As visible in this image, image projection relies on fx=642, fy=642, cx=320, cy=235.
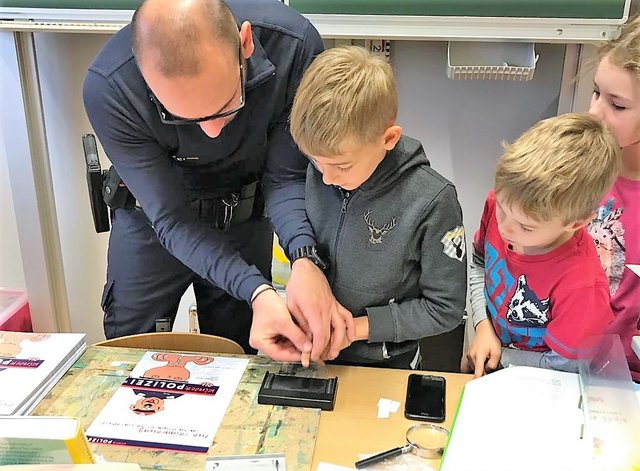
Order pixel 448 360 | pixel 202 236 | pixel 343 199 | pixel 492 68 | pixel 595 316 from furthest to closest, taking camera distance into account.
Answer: pixel 448 360 → pixel 492 68 → pixel 202 236 → pixel 343 199 → pixel 595 316

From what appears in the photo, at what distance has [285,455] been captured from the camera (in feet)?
3.10

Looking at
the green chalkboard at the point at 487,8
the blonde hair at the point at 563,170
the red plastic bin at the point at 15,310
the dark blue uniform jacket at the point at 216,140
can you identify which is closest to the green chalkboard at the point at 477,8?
the green chalkboard at the point at 487,8

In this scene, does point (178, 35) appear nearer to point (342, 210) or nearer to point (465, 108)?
point (342, 210)

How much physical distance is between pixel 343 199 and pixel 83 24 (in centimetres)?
104

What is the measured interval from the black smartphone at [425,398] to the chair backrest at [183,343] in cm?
36

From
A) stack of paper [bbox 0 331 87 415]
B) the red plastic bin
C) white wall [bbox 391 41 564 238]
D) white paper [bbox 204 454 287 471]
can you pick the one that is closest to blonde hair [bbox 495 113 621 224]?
white paper [bbox 204 454 287 471]

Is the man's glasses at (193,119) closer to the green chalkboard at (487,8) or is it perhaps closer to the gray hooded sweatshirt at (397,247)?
the gray hooded sweatshirt at (397,247)

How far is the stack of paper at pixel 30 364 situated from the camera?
104 centimetres

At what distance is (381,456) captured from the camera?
939 millimetres

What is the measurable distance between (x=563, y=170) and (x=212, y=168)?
71 cm

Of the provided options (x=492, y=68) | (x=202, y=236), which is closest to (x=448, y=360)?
(x=492, y=68)

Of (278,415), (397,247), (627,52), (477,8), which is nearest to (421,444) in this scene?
(278,415)

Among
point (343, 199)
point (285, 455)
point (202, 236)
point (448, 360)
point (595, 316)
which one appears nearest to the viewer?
point (285, 455)

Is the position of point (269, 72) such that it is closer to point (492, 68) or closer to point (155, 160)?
point (155, 160)
